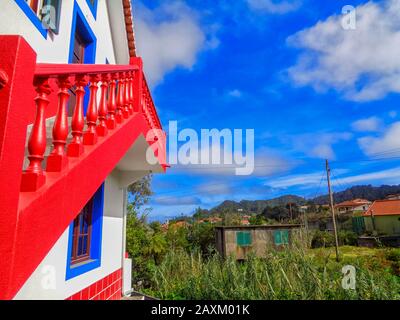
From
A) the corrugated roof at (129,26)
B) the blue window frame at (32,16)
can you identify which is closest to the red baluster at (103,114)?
the blue window frame at (32,16)

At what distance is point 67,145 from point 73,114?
309mm

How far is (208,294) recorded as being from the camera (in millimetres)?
7656

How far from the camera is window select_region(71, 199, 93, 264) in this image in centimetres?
458

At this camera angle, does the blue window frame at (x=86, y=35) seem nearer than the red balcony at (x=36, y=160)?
No

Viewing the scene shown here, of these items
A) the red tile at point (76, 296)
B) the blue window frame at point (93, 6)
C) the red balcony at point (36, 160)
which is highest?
the blue window frame at point (93, 6)

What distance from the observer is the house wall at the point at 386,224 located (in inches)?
1323

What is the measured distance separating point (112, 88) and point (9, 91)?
1606 mm

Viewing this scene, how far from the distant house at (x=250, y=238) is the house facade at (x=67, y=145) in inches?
373

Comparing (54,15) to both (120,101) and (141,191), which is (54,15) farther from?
(141,191)

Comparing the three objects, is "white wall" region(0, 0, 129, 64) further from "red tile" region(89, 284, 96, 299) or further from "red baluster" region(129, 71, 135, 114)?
"red tile" region(89, 284, 96, 299)

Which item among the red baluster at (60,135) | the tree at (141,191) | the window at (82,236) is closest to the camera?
the red baluster at (60,135)

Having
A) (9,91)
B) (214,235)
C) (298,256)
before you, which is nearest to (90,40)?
(9,91)

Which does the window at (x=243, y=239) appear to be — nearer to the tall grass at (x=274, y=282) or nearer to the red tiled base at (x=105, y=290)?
the tall grass at (x=274, y=282)
